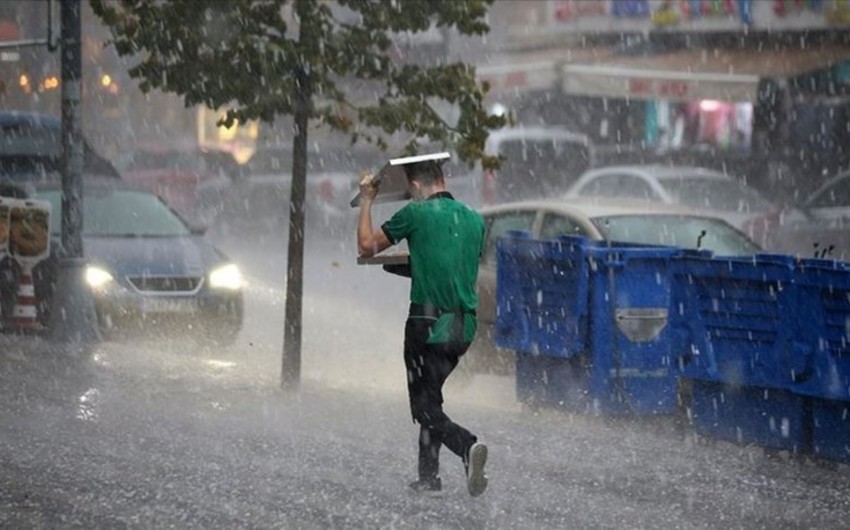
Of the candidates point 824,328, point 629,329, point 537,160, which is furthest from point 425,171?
point 537,160

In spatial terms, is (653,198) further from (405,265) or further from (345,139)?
(345,139)

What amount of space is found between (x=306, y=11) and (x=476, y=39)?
2972cm

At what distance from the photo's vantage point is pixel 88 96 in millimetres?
52250

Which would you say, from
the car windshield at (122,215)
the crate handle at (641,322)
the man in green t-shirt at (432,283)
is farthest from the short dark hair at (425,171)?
the car windshield at (122,215)

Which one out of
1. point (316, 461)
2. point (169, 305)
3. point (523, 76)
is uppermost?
point (523, 76)

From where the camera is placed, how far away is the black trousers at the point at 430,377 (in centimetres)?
891

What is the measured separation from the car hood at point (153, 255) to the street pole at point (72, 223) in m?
0.28

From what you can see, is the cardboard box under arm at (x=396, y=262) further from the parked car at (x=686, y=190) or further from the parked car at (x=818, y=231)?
the parked car at (x=686, y=190)

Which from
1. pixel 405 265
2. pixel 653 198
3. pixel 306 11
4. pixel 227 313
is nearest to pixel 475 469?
pixel 405 265

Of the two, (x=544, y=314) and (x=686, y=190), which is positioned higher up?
(x=544, y=314)

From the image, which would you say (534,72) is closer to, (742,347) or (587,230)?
(587,230)

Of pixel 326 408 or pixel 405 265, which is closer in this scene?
pixel 405 265

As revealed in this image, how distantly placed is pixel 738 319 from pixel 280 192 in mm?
24340

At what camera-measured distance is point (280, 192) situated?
35.1 metres
